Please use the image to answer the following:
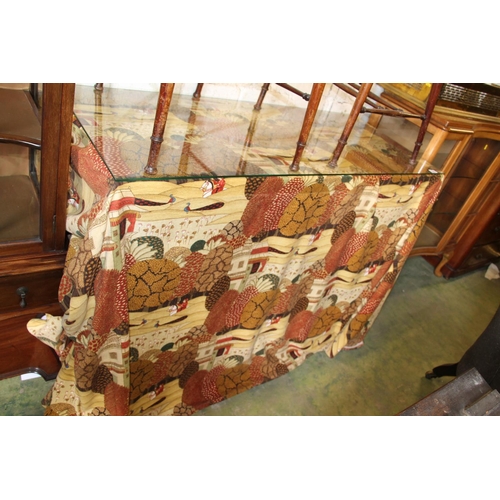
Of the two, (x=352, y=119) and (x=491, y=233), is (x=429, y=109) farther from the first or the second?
(x=491, y=233)

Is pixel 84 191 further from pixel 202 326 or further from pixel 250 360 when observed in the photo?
pixel 250 360

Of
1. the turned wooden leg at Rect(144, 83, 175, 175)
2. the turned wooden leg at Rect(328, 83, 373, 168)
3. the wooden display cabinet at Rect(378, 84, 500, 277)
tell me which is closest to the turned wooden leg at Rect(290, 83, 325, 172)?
the turned wooden leg at Rect(328, 83, 373, 168)

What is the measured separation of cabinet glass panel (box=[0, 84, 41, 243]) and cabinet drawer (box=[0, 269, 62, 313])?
0.38 ft

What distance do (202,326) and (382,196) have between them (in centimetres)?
77

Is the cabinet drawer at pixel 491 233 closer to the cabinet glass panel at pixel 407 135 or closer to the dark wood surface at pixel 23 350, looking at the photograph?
the cabinet glass panel at pixel 407 135

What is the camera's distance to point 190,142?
0.99 m

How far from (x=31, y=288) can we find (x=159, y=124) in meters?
0.59

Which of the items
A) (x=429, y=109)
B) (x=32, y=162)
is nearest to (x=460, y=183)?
(x=429, y=109)

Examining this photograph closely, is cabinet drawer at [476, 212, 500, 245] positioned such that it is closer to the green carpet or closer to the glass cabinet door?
the green carpet

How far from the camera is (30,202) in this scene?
3.19 ft

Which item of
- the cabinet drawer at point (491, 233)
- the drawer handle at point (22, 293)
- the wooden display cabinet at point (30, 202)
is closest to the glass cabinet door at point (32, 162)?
the wooden display cabinet at point (30, 202)

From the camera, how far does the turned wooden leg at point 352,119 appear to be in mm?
1100

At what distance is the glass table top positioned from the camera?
87cm
